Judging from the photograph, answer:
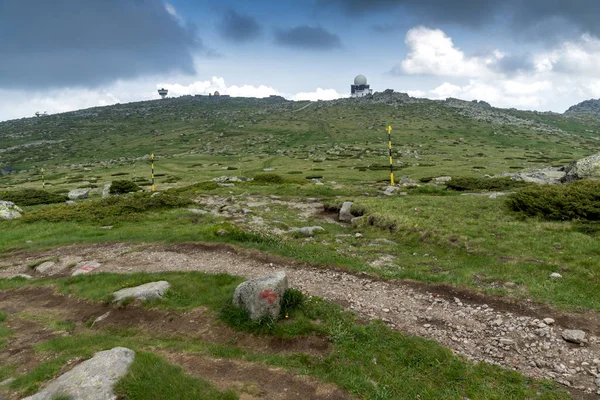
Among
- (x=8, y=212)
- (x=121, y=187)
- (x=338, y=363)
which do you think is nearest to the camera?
(x=338, y=363)

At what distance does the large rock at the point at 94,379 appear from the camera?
27.7 feet

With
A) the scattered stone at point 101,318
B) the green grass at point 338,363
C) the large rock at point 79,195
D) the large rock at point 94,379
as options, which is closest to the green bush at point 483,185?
the green grass at point 338,363

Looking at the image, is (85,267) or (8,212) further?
(8,212)

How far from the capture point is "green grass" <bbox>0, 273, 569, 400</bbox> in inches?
345

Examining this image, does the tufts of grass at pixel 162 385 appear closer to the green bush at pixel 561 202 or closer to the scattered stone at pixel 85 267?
the scattered stone at pixel 85 267

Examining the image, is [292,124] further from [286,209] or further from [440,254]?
[440,254]

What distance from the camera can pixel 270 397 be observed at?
28.5 ft

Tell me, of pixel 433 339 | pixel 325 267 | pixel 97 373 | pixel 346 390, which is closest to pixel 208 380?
pixel 97 373

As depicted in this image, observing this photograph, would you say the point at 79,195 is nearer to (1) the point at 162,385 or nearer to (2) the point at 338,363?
(1) the point at 162,385

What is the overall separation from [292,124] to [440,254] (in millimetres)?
186899

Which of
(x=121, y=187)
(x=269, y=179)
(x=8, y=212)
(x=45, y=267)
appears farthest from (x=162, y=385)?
(x=121, y=187)

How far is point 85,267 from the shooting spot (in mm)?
19453

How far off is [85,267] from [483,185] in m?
35.9

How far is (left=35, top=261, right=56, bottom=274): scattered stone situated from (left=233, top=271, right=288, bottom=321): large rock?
566 inches
